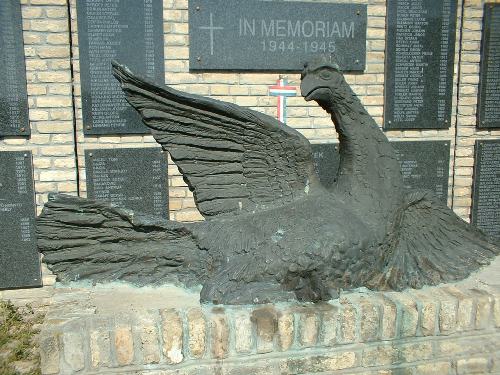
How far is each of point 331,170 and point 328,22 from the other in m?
1.36

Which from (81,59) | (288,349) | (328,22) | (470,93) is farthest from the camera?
(470,93)

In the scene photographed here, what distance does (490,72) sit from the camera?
179 inches

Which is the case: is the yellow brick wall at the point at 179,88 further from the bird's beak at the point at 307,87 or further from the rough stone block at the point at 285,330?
the rough stone block at the point at 285,330

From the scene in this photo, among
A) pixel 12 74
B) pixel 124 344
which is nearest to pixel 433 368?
pixel 124 344

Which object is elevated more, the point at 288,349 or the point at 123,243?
the point at 123,243

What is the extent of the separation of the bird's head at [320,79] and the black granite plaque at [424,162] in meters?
2.56

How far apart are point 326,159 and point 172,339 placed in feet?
9.60

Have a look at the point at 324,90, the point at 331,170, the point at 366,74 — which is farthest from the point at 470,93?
the point at 324,90

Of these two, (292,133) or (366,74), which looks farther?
(366,74)

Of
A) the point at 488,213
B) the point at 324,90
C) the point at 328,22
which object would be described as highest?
the point at 328,22

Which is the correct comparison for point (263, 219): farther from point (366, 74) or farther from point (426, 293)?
point (366, 74)

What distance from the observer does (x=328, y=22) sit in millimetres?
4273

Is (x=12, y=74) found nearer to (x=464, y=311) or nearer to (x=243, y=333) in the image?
(x=243, y=333)

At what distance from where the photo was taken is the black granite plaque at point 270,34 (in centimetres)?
411
